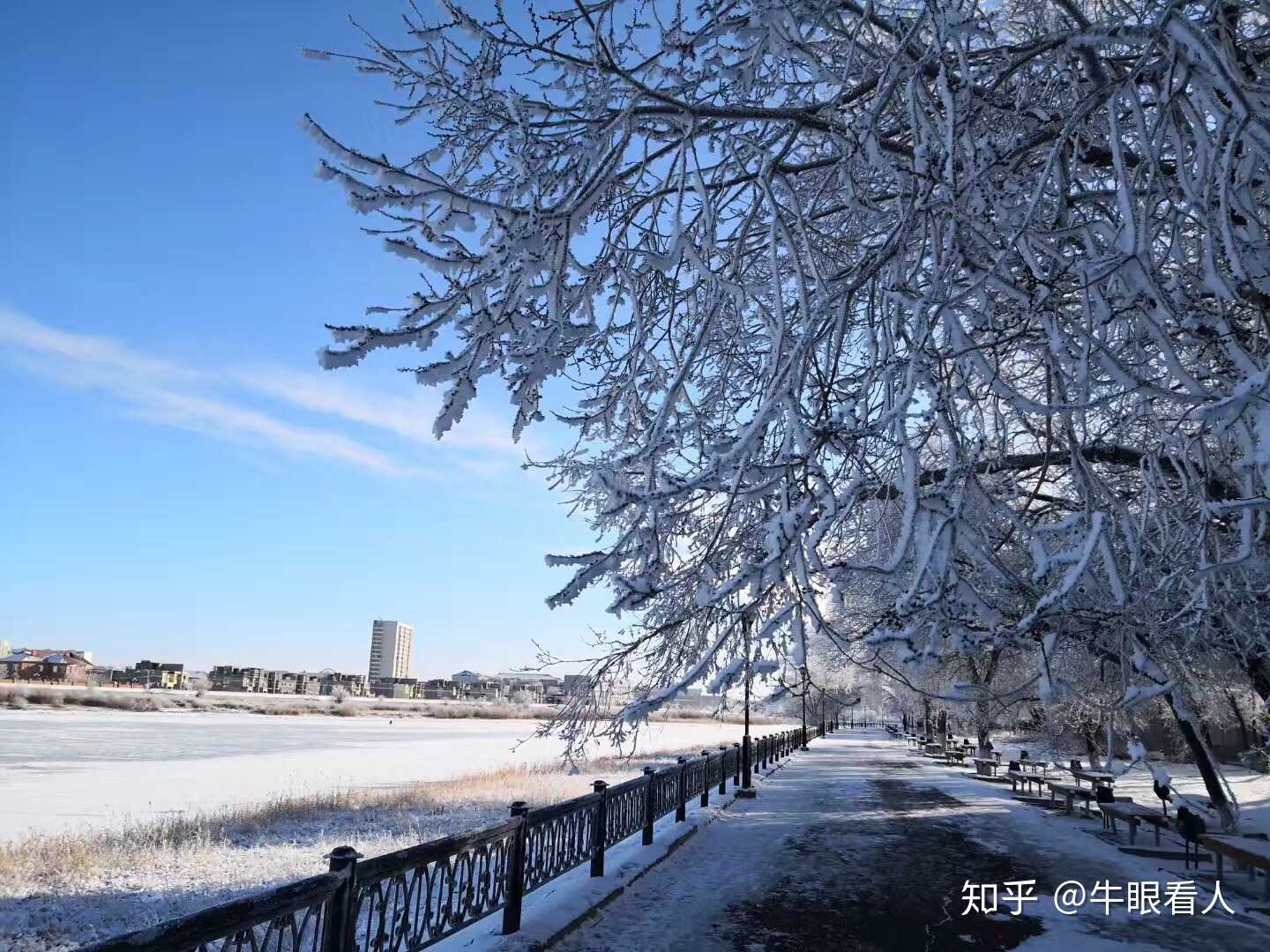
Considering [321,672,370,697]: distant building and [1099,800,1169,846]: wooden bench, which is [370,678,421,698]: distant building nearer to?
[321,672,370,697]: distant building

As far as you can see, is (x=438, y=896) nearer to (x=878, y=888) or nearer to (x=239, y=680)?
(x=878, y=888)

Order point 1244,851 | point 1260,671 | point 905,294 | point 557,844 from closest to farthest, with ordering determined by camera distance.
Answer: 1. point 905,294
2. point 1260,671
3. point 557,844
4. point 1244,851

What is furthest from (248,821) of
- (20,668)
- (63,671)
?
(20,668)

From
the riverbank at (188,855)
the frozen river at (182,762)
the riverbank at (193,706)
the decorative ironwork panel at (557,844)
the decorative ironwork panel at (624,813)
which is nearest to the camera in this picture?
the decorative ironwork panel at (557,844)

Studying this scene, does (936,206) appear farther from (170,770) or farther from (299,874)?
(170,770)

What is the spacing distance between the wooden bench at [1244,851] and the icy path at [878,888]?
0.52m

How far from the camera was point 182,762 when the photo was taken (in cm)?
2553

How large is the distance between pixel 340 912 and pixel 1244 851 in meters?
9.08

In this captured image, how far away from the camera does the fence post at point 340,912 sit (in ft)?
15.2

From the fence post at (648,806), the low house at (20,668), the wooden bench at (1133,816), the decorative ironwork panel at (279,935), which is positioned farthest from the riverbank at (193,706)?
the decorative ironwork panel at (279,935)

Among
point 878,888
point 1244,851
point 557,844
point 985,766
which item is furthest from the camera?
point 985,766

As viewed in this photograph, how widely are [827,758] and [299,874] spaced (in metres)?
29.4

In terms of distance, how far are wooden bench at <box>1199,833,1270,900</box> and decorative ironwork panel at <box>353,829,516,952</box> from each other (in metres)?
7.46

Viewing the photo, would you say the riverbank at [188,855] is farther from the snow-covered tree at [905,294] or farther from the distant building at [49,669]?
the distant building at [49,669]
